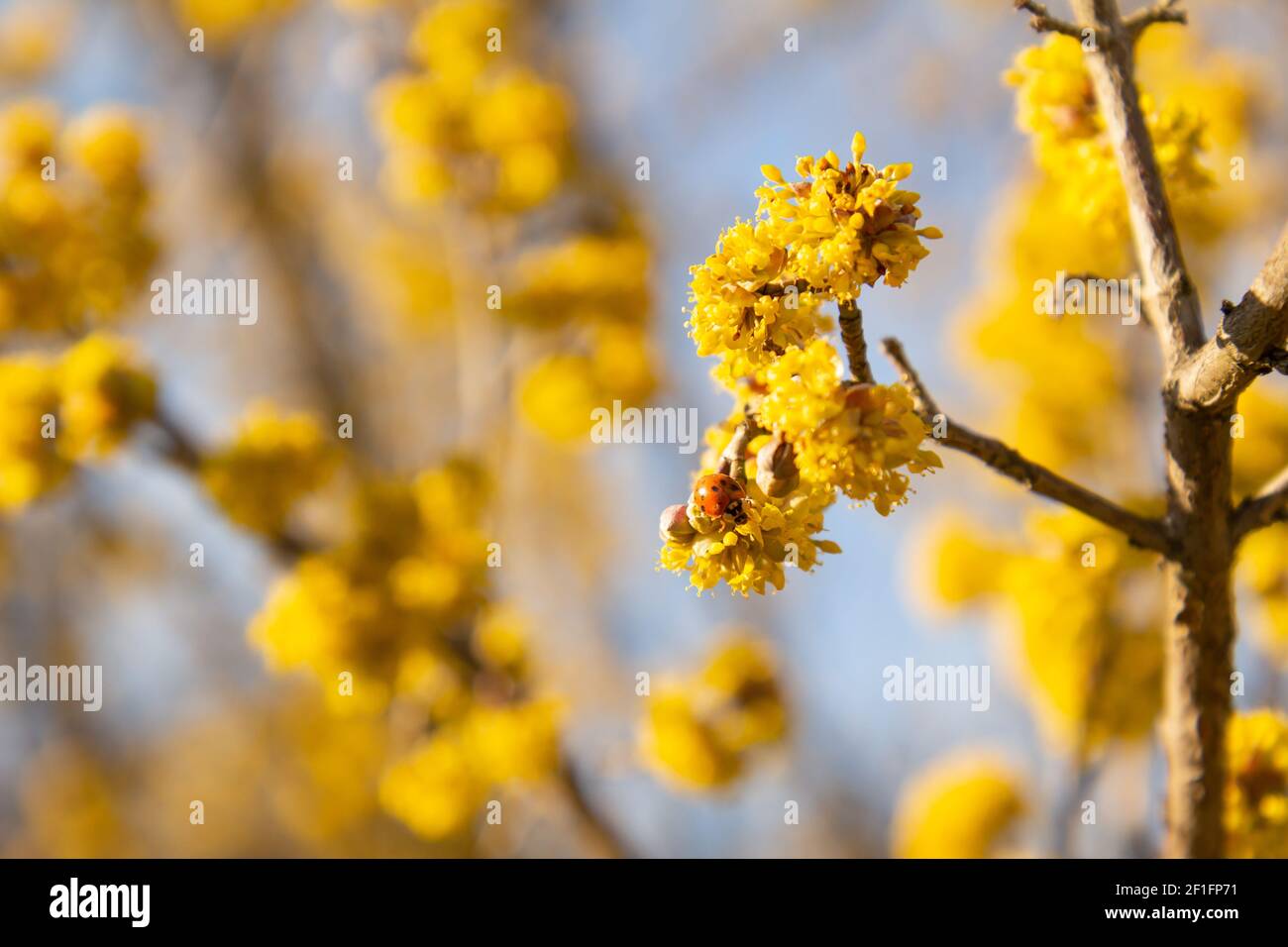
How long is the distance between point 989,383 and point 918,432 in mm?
3047

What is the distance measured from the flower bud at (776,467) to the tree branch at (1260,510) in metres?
0.69

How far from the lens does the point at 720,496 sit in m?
1.35

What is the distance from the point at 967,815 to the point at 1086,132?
242 cm

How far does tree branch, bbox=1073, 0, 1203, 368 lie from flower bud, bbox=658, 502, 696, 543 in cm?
76

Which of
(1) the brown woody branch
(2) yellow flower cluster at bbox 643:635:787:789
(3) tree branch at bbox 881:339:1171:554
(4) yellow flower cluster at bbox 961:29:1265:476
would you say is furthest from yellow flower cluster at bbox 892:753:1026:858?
(3) tree branch at bbox 881:339:1171:554

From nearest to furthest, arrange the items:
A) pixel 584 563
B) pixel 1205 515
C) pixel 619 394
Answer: pixel 1205 515
pixel 619 394
pixel 584 563

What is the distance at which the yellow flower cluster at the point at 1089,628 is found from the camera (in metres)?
2.39

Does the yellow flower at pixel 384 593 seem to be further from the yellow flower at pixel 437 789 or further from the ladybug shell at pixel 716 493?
the ladybug shell at pixel 716 493

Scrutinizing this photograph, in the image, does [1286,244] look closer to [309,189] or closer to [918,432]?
[918,432]

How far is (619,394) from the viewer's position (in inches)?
141

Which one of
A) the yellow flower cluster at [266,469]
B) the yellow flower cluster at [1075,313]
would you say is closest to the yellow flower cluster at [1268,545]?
the yellow flower cluster at [1075,313]

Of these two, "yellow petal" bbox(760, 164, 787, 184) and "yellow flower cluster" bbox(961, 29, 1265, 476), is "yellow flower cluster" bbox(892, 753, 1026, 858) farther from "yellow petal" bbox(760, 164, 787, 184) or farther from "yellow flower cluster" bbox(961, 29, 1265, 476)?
"yellow petal" bbox(760, 164, 787, 184)

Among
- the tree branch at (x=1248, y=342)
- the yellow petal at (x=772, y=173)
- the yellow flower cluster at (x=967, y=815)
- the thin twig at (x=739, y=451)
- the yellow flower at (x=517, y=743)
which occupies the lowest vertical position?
the yellow flower cluster at (x=967, y=815)
